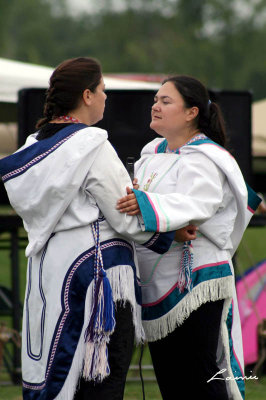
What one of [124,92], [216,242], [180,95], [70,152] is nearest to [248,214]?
[216,242]

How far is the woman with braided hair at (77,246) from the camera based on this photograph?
8.48 ft

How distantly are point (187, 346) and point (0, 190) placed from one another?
473cm

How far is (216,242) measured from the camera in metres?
2.88

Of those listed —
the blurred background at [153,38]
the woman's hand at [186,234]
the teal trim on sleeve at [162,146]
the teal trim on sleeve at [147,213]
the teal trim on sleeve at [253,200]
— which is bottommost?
the blurred background at [153,38]

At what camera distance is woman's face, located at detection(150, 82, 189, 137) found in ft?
9.58

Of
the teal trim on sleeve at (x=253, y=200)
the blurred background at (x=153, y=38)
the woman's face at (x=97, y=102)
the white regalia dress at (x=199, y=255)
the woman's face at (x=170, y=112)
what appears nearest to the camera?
the woman's face at (x=97, y=102)

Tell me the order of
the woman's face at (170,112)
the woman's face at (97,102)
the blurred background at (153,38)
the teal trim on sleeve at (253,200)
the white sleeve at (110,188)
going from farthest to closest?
the blurred background at (153,38) < the teal trim on sleeve at (253,200) < the woman's face at (170,112) < the woman's face at (97,102) < the white sleeve at (110,188)

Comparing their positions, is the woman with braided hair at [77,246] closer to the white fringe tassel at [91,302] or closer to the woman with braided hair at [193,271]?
the white fringe tassel at [91,302]

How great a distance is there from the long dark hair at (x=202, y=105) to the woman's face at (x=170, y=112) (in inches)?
0.9

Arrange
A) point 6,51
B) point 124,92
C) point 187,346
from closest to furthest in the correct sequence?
point 187,346 < point 124,92 < point 6,51

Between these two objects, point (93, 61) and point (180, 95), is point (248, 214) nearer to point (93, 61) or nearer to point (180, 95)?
point (180, 95)

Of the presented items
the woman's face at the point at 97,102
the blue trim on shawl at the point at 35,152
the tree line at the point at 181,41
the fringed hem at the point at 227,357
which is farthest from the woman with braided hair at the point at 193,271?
the tree line at the point at 181,41

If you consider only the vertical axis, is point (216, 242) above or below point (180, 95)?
below

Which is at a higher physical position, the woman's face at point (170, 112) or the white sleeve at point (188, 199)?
the woman's face at point (170, 112)
